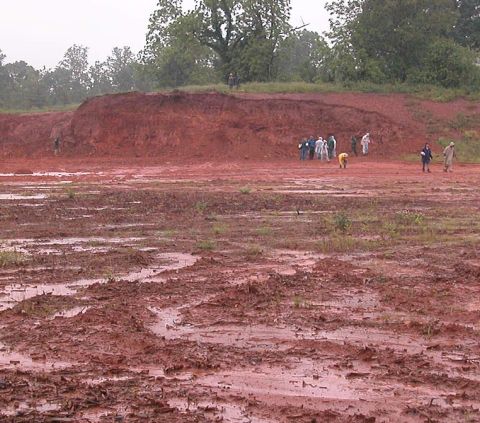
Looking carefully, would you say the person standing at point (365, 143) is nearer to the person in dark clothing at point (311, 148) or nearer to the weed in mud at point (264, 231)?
the person in dark clothing at point (311, 148)

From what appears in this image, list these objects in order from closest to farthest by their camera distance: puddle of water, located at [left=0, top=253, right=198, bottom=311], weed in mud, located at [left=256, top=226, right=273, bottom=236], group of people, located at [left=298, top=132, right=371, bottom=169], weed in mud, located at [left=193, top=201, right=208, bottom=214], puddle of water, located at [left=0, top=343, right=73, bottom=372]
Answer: puddle of water, located at [left=0, top=343, right=73, bottom=372] → puddle of water, located at [left=0, top=253, right=198, bottom=311] → weed in mud, located at [left=256, top=226, right=273, bottom=236] → weed in mud, located at [left=193, top=201, right=208, bottom=214] → group of people, located at [left=298, top=132, right=371, bottom=169]

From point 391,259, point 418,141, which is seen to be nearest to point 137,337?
point 391,259

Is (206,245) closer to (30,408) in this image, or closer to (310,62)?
(30,408)

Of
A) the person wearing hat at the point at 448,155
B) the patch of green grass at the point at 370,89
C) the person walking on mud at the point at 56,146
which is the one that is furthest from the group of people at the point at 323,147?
the person walking on mud at the point at 56,146

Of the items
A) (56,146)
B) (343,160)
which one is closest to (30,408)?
(343,160)

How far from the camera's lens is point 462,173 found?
3050 centimetres

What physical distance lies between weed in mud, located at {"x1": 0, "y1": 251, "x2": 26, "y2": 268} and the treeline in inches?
1451

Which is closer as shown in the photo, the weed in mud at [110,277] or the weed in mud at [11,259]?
the weed in mud at [110,277]

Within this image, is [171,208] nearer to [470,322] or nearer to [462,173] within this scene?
[470,322]

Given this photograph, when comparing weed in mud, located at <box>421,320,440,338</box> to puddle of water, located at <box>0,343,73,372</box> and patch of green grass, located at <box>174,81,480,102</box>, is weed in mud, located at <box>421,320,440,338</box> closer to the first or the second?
puddle of water, located at <box>0,343,73,372</box>

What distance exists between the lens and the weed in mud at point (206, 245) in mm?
12109

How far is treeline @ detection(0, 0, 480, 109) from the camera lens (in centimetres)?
4528

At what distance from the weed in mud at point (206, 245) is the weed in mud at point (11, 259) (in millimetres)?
2805

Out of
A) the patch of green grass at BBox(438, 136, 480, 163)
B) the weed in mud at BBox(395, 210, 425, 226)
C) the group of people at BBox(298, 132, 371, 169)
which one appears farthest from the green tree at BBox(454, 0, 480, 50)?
the weed in mud at BBox(395, 210, 425, 226)
